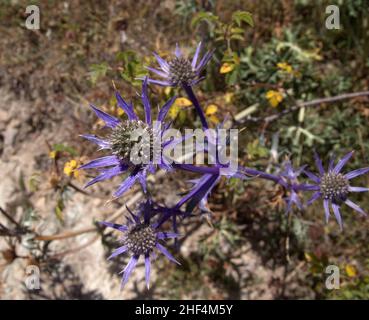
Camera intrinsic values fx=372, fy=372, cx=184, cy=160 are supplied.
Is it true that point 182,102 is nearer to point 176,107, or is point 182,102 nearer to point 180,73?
point 176,107

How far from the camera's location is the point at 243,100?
3805 millimetres

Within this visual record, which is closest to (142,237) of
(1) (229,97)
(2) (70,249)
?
(2) (70,249)

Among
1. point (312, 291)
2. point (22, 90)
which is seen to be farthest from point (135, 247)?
point (22, 90)

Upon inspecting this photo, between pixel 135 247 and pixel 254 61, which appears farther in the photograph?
pixel 254 61

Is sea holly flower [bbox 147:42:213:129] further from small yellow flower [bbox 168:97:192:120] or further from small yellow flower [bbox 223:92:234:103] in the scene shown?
small yellow flower [bbox 223:92:234:103]

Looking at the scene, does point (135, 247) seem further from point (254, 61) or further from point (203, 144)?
point (254, 61)

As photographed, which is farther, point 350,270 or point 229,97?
point 229,97

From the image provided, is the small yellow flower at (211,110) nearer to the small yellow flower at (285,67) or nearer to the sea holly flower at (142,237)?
the small yellow flower at (285,67)

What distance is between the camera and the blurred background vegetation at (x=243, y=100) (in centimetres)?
340

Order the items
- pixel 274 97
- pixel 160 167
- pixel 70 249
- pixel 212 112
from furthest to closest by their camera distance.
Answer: pixel 70 249 < pixel 274 97 < pixel 212 112 < pixel 160 167

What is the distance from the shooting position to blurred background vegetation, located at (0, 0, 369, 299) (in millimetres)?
3400

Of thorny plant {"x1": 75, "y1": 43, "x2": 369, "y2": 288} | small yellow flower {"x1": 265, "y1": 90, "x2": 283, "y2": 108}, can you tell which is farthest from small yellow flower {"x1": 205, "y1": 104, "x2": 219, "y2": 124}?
thorny plant {"x1": 75, "y1": 43, "x2": 369, "y2": 288}

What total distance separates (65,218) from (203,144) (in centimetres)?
212

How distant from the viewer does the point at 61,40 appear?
169 inches
